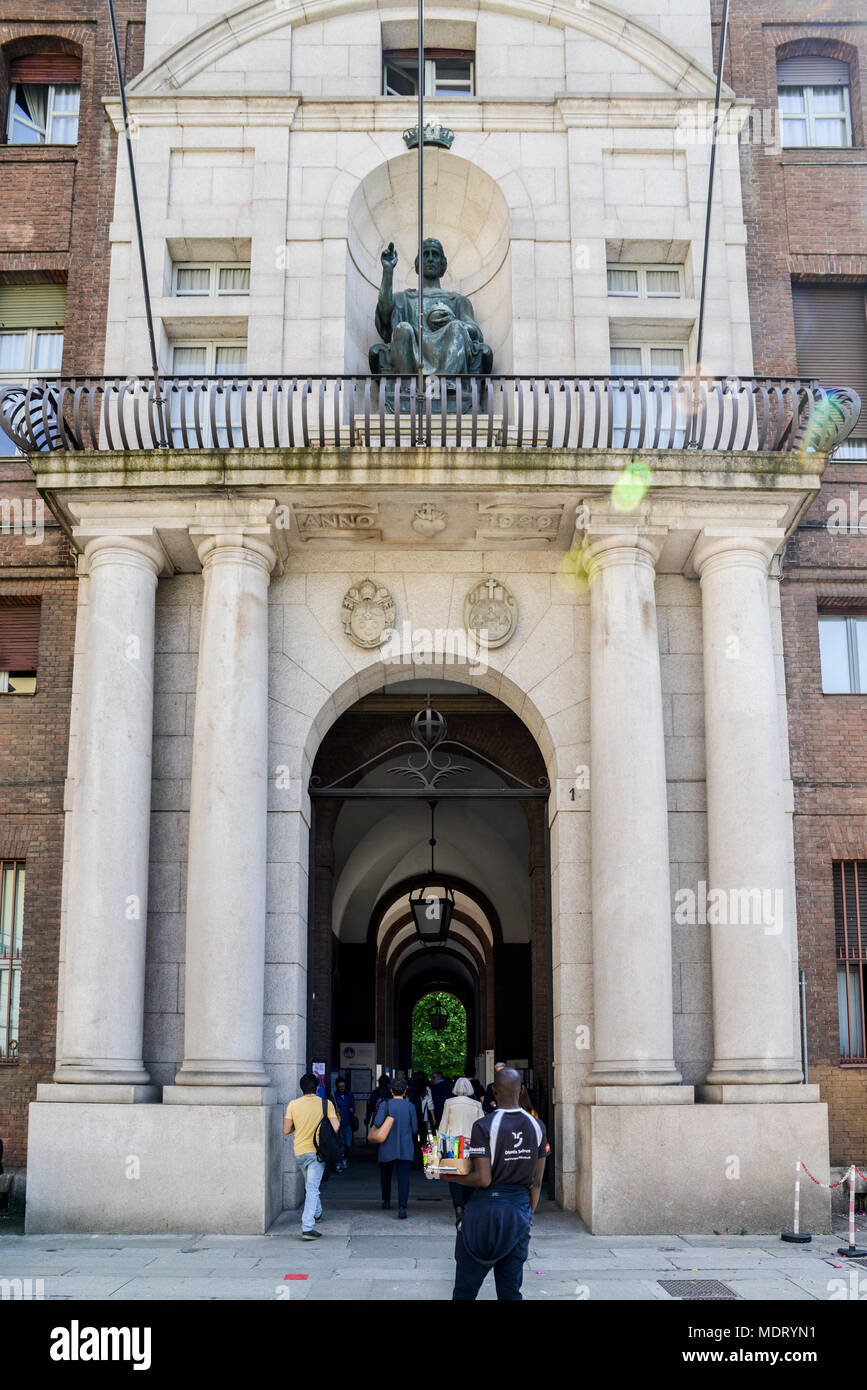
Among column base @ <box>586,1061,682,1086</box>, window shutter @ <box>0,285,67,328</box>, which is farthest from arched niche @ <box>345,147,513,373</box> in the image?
column base @ <box>586,1061,682,1086</box>

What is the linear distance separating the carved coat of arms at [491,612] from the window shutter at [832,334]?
18.1ft

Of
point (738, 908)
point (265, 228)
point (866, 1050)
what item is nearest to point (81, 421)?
point (265, 228)

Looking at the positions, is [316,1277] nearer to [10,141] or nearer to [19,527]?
[19,527]

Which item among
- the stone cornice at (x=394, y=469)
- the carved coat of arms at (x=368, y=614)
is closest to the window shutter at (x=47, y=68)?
the stone cornice at (x=394, y=469)

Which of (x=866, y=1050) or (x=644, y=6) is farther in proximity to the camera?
(x=644, y=6)

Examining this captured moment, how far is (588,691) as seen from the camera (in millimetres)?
17422

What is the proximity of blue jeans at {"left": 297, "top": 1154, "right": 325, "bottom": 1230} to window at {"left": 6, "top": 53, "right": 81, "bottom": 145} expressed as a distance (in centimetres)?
1458

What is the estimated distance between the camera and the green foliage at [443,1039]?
7012 centimetres

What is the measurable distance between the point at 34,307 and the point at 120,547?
5.43 meters

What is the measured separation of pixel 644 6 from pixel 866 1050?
46.5 ft

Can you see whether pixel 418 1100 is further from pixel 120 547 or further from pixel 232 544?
pixel 120 547

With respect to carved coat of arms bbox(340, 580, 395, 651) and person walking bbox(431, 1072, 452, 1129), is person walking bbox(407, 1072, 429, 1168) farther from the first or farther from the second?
carved coat of arms bbox(340, 580, 395, 651)

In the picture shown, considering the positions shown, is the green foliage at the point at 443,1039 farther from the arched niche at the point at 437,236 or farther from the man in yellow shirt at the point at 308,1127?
the man in yellow shirt at the point at 308,1127
